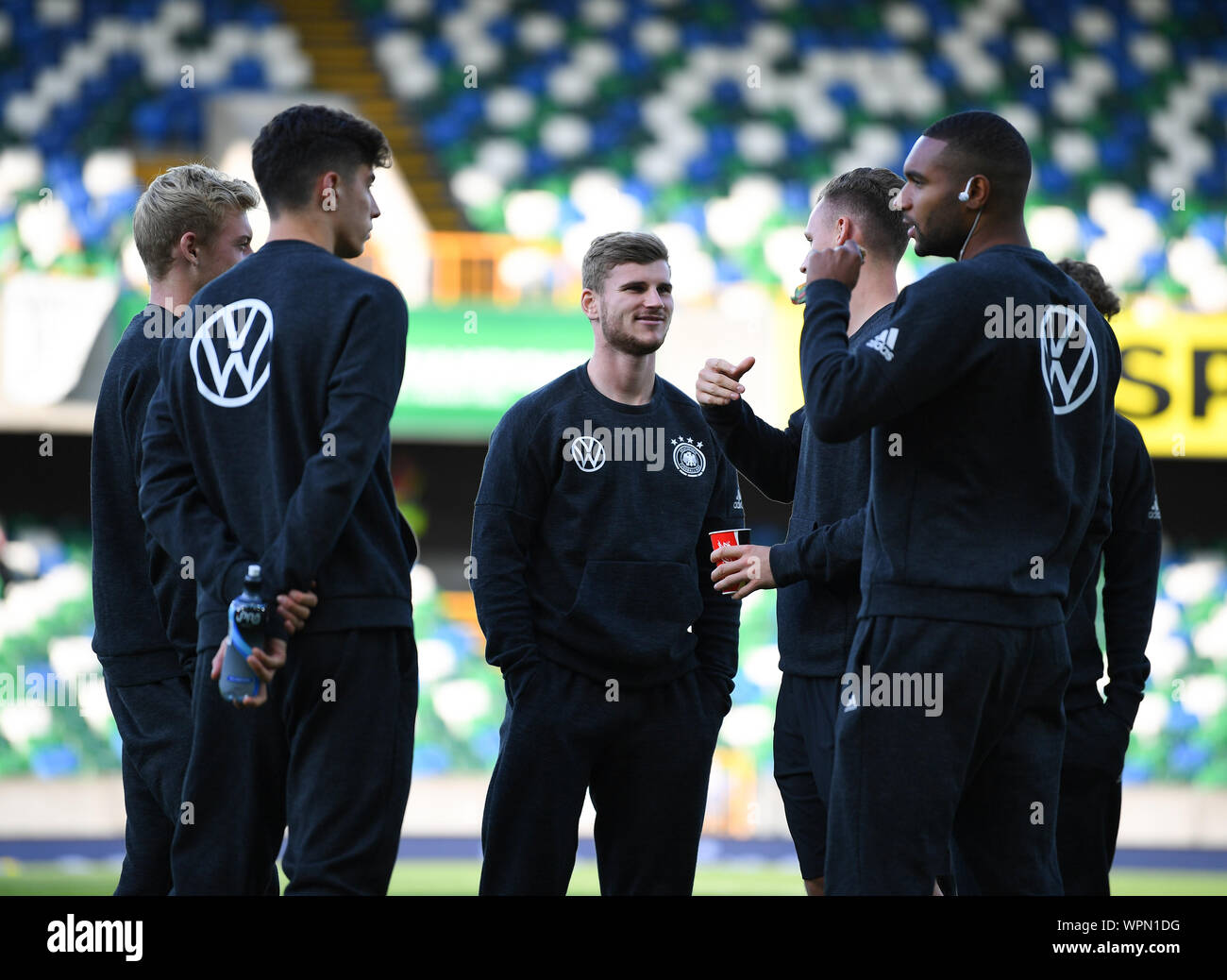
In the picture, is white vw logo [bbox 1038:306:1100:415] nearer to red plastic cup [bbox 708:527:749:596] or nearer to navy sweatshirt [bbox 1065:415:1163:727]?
red plastic cup [bbox 708:527:749:596]

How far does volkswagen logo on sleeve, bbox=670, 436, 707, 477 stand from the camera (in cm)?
328

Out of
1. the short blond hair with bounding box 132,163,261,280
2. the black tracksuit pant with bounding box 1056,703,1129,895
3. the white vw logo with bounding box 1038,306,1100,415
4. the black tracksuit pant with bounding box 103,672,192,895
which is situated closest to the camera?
the white vw logo with bounding box 1038,306,1100,415

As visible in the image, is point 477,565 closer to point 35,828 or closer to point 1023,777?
point 1023,777

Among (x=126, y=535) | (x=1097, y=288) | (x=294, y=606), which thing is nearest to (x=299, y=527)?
(x=294, y=606)

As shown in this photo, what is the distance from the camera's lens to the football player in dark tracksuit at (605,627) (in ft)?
10.2

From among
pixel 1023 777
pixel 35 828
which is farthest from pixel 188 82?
pixel 1023 777

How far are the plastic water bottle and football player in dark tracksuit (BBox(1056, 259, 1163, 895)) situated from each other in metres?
1.91

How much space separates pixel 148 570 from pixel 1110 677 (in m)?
2.15

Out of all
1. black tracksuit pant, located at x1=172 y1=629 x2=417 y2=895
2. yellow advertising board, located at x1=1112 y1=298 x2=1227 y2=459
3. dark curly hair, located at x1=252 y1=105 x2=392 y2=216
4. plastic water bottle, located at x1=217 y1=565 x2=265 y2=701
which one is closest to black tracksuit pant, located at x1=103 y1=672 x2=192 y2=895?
black tracksuit pant, located at x1=172 y1=629 x2=417 y2=895

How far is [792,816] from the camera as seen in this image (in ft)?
10.1

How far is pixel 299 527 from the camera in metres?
2.36

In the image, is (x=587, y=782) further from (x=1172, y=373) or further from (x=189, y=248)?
(x=1172, y=373)

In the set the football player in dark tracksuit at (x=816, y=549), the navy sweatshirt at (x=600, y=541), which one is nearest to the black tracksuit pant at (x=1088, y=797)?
the football player in dark tracksuit at (x=816, y=549)

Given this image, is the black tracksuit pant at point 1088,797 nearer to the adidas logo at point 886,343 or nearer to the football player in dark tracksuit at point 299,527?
the adidas logo at point 886,343
